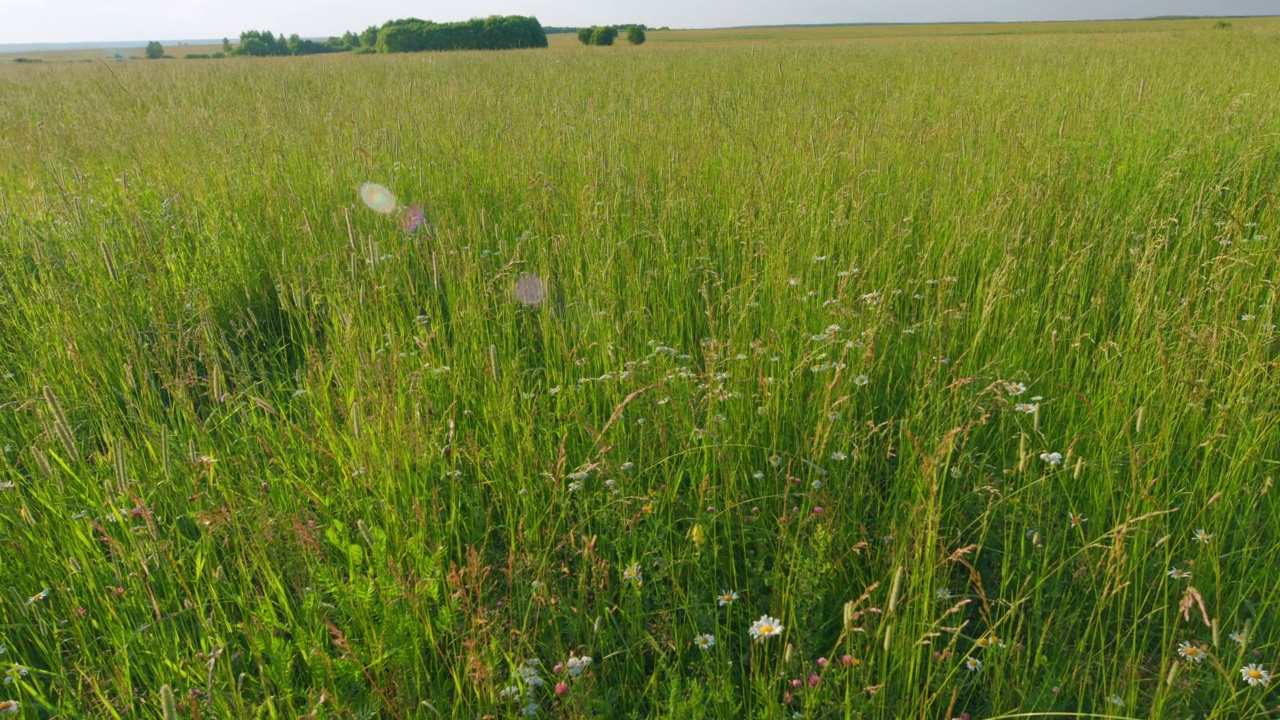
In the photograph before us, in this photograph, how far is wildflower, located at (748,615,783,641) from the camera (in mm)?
1340

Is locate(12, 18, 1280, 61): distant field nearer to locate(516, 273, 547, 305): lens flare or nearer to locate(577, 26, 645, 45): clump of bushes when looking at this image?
locate(577, 26, 645, 45): clump of bushes

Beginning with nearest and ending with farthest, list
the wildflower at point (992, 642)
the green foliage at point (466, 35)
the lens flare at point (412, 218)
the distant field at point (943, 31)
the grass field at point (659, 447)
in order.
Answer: the wildflower at point (992, 642) → the grass field at point (659, 447) → the lens flare at point (412, 218) → the distant field at point (943, 31) → the green foliage at point (466, 35)

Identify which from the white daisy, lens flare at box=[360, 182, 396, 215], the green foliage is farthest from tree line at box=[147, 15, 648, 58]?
the white daisy

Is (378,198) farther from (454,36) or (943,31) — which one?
(943,31)

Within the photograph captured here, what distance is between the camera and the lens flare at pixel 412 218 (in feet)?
12.4

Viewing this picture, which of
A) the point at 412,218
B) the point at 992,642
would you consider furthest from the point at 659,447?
the point at 412,218

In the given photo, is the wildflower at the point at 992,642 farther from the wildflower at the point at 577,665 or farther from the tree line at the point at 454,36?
the tree line at the point at 454,36

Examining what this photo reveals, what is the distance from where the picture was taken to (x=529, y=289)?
3.05 metres

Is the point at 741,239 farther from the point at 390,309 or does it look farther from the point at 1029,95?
the point at 1029,95

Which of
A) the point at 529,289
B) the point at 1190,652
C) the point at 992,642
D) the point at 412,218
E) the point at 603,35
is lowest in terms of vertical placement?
the point at 1190,652

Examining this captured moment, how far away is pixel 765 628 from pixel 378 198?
11.8ft

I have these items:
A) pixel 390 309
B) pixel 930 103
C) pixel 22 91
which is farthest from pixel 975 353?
pixel 22 91

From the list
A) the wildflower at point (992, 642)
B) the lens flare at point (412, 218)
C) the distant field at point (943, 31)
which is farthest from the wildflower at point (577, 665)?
the distant field at point (943, 31)

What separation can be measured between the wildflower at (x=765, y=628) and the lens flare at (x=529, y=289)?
174 centimetres
